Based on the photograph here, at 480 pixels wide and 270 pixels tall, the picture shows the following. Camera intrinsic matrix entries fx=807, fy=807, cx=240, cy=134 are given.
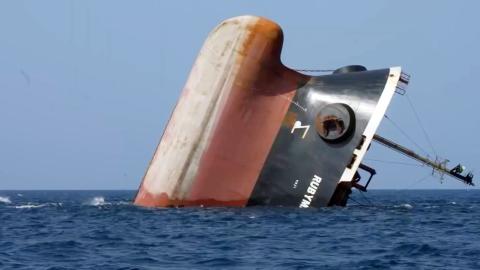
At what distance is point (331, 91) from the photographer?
90.6 feet

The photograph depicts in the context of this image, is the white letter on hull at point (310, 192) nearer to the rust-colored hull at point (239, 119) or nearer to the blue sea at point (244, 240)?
the blue sea at point (244, 240)

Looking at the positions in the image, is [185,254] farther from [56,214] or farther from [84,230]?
[56,214]

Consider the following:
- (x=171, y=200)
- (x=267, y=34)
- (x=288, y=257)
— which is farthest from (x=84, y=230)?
(x=267, y=34)

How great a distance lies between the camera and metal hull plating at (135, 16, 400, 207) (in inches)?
1046

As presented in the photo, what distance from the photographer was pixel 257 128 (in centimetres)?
2752

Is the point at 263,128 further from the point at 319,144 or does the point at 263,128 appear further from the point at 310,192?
the point at 310,192

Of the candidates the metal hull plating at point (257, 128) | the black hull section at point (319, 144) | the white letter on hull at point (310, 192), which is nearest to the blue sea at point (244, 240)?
the white letter on hull at point (310, 192)

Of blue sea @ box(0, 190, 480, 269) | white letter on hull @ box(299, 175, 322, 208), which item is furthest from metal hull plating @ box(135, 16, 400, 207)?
blue sea @ box(0, 190, 480, 269)

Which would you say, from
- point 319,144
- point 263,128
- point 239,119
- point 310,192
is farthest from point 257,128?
point 310,192

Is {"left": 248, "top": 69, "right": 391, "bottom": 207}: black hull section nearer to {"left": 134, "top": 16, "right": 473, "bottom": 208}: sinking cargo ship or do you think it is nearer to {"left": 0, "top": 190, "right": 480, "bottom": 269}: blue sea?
{"left": 134, "top": 16, "right": 473, "bottom": 208}: sinking cargo ship

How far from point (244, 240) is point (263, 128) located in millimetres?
9105

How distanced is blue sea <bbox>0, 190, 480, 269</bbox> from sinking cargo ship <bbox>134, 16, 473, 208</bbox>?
0.90 m

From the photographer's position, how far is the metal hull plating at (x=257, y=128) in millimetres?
26562

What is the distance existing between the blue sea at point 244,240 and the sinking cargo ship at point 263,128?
90 centimetres
